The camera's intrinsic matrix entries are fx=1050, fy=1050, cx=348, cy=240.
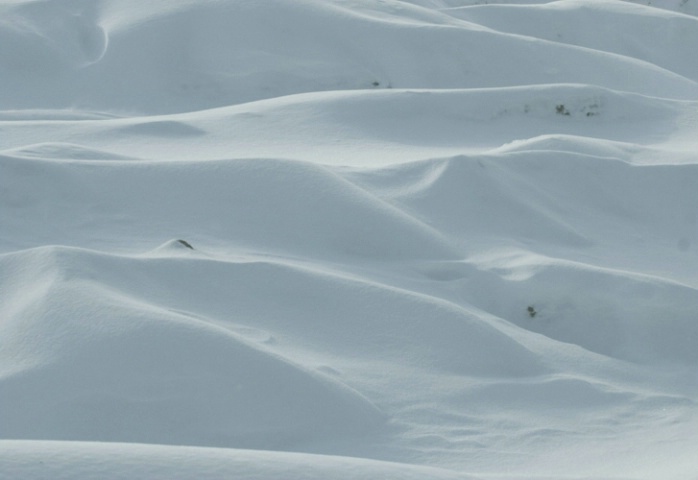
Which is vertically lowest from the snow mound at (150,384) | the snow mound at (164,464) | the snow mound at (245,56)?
the snow mound at (164,464)

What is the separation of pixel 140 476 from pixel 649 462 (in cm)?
102

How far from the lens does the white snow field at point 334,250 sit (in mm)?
1986

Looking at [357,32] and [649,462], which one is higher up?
[357,32]

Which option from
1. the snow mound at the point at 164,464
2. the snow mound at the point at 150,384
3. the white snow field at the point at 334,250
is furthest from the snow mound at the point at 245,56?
the snow mound at the point at 164,464

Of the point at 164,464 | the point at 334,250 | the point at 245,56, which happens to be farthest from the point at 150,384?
the point at 245,56

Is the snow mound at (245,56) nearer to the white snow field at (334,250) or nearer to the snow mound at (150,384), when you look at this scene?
the white snow field at (334,250)

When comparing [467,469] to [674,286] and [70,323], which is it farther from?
[674,286]

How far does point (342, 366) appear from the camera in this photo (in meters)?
2.24

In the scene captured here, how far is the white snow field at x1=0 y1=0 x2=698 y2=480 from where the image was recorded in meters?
1.99

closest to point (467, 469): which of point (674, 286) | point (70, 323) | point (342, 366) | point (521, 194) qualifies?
point (342, 366)

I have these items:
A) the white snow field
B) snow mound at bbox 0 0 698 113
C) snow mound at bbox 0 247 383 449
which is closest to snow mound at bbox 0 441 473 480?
the white snow field

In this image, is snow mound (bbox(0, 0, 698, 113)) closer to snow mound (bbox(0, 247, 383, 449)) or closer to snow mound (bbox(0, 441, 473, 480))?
snow mound (bbox(0, 247, 383, 449))

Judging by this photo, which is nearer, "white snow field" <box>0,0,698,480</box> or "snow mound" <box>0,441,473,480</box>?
"snow mound" <box>0,441,473,480</box>

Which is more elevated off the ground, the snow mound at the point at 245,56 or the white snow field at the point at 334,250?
the snow mound at the point at 245,56
